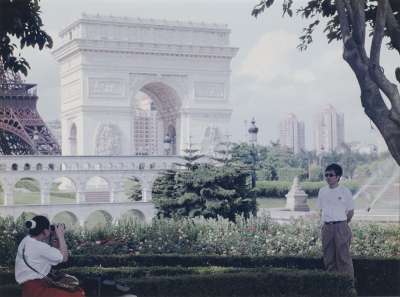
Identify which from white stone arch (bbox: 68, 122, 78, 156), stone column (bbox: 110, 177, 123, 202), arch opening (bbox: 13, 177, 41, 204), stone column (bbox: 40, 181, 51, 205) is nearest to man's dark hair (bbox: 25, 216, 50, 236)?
stone column (bbox: 40, 181, 51, 205)

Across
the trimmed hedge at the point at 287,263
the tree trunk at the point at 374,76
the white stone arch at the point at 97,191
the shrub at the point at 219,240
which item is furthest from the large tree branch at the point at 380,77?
the white stone arch at the point at 97,191

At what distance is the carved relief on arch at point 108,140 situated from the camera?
53.8 m

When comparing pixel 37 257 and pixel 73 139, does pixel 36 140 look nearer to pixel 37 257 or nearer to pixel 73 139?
pixel 73 139

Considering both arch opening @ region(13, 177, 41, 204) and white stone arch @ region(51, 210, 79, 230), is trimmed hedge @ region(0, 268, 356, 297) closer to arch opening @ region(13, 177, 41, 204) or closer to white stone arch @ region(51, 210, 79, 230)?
white stone arch @ region(51, 210, 79, 230)

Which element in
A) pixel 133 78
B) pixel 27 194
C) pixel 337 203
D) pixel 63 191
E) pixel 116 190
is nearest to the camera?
pixel 337 203

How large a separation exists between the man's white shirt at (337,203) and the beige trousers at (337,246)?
0.08 m

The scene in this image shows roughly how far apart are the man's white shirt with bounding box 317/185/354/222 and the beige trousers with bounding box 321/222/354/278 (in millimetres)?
82

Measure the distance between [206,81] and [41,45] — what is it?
48617 mm

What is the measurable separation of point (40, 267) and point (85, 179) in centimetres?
4110

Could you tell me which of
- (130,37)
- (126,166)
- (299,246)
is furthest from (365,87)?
(130,37)

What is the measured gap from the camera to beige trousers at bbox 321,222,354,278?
866cm

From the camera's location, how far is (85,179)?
156ft

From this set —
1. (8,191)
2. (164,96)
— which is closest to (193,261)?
(8,191)

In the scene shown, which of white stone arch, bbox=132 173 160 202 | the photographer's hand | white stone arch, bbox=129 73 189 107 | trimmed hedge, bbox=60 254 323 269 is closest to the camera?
the photographer's hand
